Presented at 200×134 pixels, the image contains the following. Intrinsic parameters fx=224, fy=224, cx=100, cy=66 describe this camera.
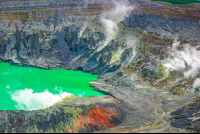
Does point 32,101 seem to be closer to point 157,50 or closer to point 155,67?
point 155,67

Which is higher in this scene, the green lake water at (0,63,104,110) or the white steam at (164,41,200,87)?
the white steam at (164,41,200,87)

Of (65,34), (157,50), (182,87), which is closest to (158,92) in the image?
(182,87)

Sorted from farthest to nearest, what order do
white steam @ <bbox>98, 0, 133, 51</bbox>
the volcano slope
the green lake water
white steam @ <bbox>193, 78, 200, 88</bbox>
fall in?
1. white steam @ <bbox>98, 0, 133, 51</bbox>
2. the green lake water
3. white steam @ <bbox>193, 78, 200, 88</bbox>
4. the volcano slope

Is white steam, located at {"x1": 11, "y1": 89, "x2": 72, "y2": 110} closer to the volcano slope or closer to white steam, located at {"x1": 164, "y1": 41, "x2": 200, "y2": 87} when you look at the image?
the volcano slope

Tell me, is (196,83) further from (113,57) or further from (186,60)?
(113,57)

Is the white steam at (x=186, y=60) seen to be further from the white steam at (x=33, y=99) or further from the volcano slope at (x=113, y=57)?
the white steam at (x=33, y=99)

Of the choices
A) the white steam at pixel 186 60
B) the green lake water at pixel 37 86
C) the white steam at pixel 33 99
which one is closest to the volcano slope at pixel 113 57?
the white steam at pixel 186 60

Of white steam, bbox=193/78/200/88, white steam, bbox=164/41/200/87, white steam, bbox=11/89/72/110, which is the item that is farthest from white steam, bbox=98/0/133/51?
white steam, bbox=193/78/200/88
